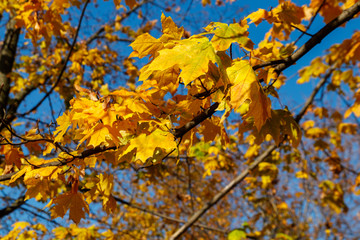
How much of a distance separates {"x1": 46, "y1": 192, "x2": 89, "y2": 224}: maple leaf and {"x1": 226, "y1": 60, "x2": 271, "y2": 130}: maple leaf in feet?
3.43

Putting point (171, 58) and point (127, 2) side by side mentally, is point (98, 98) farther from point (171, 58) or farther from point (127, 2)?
point (127, 2)

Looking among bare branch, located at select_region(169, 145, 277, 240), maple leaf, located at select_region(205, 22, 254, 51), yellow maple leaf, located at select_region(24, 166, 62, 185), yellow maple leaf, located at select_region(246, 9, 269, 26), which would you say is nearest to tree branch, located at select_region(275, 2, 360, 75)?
maple leaf, located at select_region(205, 22, 254, 51)

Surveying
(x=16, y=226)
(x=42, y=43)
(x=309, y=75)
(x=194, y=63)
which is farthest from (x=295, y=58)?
(x=42, y=43)

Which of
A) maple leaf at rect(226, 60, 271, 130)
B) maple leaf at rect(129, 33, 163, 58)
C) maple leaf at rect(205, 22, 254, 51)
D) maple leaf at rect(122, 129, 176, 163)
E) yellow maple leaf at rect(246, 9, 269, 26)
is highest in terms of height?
yellow maple leaf at rect(246, 9, 269, 26)

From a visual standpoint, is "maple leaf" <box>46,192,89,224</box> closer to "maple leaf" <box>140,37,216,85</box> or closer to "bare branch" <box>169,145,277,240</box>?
"maple leaf" <box>140,37,216,85</box>

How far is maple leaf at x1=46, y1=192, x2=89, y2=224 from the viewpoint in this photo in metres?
1.45

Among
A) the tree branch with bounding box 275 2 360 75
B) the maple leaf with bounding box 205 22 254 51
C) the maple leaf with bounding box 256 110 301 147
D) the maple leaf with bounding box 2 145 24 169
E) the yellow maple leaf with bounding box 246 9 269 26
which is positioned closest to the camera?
the maple leaf with bounding box 205 22 254 51

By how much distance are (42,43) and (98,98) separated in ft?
15.3

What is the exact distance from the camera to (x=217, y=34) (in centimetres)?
122

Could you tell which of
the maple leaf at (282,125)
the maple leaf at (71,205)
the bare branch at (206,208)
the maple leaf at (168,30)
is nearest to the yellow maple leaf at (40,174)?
the maple leaf at (71,205)

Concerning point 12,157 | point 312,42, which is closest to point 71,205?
point 12,157

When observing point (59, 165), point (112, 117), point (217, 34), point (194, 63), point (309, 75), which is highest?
point (309, 75)

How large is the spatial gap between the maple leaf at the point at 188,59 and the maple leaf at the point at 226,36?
0.05 meters

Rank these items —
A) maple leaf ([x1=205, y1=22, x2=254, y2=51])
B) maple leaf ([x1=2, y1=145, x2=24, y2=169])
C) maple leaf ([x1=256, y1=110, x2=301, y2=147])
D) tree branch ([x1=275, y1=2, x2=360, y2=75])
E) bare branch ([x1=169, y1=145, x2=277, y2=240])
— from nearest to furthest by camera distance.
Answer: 1. maple leaf ([x1=205, y1=22, x2=254, y2=51])
2. tree branch ([x1=275, y1=2, x2=360, y2=75])
3. maple leaf ([x1=256, y1=110, x2=301, y2=147])
4. maple leaf ([x1=2, y1=145, x2=24, y2=169])
5. bare branch ([x1=169, y1=145, x2=277, y2=240])
